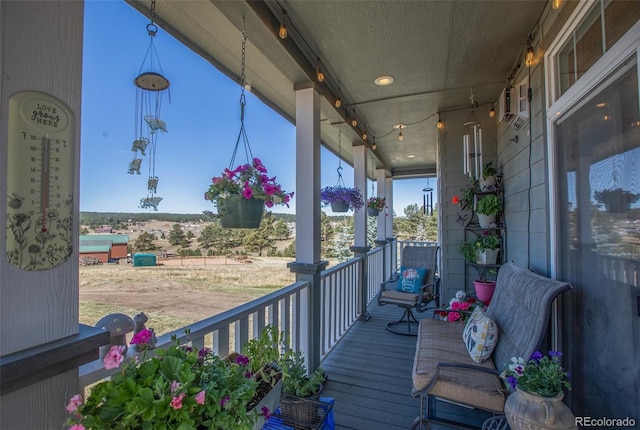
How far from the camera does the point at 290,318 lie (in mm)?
2424

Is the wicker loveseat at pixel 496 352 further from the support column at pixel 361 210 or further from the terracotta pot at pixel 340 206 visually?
the support column at pixel 361 210

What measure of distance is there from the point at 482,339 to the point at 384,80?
99.7 inches

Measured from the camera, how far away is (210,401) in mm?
859

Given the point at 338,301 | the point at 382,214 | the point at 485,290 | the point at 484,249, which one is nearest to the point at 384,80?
the point at 484,249

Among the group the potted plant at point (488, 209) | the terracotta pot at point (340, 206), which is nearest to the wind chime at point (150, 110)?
the terracotta pot at point (340, 206)

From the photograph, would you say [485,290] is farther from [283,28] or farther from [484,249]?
[283,28]

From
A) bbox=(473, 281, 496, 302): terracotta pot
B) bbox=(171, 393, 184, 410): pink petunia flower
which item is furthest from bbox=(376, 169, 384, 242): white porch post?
bbox=(171, 393, 184, 410): pink petunia flower

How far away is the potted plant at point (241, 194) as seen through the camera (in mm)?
1654

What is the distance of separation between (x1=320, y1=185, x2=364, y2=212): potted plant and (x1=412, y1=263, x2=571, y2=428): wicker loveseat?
5.90 feet

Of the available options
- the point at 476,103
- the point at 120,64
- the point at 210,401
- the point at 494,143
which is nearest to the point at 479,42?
the point at 476,103

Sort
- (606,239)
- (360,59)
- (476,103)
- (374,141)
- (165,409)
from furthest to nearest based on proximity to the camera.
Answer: (374,141), (476,103), (360,59), (606,239), (165,409)

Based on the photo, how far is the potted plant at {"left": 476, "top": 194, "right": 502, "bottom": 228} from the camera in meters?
3.20

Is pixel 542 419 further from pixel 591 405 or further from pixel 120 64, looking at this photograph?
pixel 120 64

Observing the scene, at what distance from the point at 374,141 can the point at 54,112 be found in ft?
15.6
